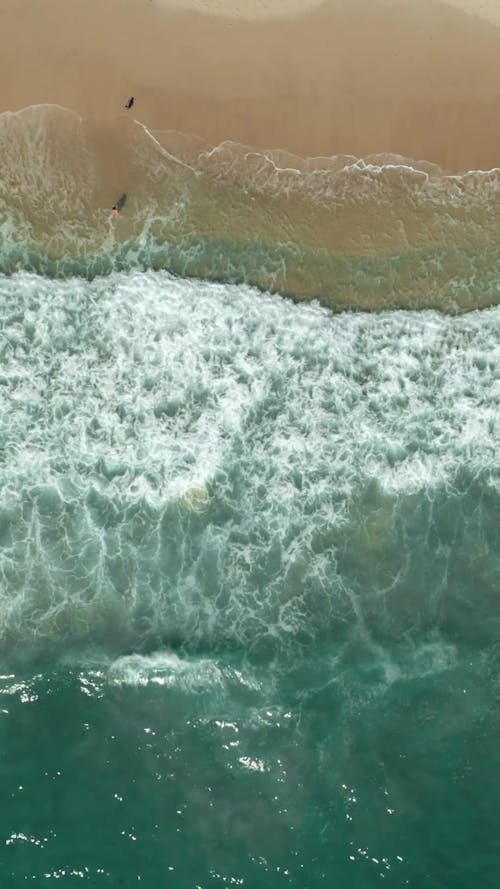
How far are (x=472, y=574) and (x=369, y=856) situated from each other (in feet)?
16.7

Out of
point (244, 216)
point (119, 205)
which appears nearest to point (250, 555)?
point (244, 216)

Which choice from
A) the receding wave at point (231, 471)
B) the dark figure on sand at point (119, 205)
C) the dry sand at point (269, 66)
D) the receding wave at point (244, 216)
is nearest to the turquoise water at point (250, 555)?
the receding wave at point (231, 471)

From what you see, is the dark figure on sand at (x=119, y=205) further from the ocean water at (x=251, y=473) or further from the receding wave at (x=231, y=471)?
the receding wave at (x=231, y=471)

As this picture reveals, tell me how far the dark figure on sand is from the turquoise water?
1.15 m

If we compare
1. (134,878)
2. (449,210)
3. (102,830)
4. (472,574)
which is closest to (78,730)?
(102,830)

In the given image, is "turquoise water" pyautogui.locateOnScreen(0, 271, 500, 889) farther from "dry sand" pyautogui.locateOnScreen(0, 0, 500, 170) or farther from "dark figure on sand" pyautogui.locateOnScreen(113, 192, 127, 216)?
"dry sand" pyautogui.locateOnScreen(0, 0, 500, 170)

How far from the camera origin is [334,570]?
14.9m

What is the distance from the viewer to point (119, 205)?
49.0 ft

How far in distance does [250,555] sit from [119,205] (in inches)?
263

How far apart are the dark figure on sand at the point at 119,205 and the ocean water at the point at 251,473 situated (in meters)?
0.14

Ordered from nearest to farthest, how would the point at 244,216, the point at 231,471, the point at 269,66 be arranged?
the point at 269,66 → the point at 231,471 → the point at 244,216

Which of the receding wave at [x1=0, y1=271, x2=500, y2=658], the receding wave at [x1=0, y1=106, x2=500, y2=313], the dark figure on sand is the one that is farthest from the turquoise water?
the dark figure on sand

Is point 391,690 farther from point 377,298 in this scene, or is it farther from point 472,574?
point 377,298

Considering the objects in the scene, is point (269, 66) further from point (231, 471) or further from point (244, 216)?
point (231, 471)
